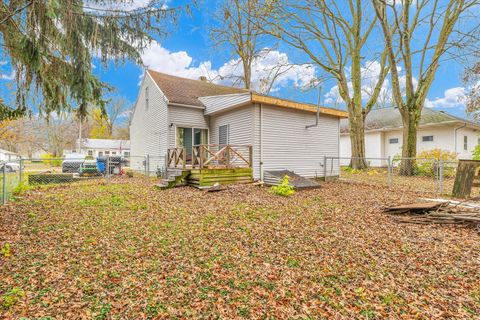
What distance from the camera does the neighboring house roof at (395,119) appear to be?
16.5 metres

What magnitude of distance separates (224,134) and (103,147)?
31409 mm

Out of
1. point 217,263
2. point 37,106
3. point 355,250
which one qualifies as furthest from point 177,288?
point 37,106

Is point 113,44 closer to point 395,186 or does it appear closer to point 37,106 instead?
point 37,106

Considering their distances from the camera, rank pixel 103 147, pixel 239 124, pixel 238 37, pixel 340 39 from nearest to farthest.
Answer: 1. pixel 239 124
2. pixel 340 39
3. pixel 238 37
4. pixel 103 147

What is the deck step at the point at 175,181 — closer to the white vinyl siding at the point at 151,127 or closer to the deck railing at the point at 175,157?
the deck railing at the point at 175,157

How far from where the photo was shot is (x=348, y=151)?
70.2 feet

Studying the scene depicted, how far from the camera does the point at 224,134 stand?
1130 cm

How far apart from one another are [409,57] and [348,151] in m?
10.2

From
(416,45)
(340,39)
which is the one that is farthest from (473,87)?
(340,39)

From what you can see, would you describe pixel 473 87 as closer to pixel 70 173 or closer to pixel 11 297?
pixel 11 297

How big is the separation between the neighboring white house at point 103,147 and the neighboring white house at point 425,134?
30301mm

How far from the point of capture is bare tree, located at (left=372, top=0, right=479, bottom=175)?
12.1m

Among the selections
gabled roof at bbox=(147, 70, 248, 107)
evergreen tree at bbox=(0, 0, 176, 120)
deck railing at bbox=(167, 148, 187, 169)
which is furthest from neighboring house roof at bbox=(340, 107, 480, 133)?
evergreen tree at bbox=(0, 0, 176, 120)

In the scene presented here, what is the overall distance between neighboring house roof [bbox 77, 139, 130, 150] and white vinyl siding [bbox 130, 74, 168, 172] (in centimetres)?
2196
